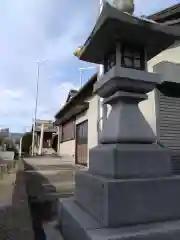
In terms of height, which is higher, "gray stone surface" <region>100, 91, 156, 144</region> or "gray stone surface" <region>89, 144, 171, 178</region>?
"gray stone surface" <region>100, 91, 156, 144</region>

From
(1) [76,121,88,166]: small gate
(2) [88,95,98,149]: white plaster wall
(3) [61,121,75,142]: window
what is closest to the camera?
(2) [88,95,98,149]: white plaster wall

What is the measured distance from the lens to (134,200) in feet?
7.72

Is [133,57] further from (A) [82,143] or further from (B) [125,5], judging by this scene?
(A) [82,143]

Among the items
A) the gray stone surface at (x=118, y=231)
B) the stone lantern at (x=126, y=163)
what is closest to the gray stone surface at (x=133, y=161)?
the stone lantern at (x=126, y=163)

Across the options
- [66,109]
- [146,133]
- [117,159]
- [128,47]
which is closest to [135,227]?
[117,159]

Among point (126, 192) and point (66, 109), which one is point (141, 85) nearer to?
point (126, 192)

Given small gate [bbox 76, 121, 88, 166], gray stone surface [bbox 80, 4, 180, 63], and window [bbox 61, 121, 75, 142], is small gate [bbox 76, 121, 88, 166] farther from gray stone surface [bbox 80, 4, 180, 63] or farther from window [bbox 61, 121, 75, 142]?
gray stone surface [bbox 80, 4, 180, 63]

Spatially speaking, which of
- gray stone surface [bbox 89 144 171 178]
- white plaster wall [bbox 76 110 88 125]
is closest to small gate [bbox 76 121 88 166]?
white plaster wall [bbox 76 110 88 125]

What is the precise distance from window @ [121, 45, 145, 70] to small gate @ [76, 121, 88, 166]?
11.1 meters

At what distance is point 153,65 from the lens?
25.0 feet

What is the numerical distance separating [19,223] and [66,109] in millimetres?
14550

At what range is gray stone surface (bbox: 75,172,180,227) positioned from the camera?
7.47 ft

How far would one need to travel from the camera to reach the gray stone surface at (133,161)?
253 cm

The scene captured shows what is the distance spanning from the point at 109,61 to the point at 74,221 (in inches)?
78.2
